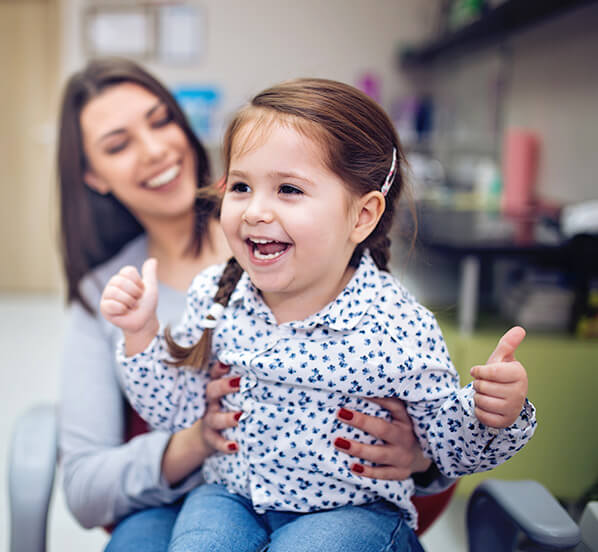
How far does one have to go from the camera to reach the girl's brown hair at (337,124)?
2.58 ft

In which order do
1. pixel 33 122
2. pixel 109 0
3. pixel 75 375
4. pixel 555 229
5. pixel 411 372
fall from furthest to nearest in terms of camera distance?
pixel 33 122, pixel 109 0, pixel 555 229, pixel 75 375, pixel 411 372

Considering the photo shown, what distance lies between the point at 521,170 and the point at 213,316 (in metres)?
2.14

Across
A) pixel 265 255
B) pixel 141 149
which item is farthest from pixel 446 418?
pixel 141 149

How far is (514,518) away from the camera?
0.81m

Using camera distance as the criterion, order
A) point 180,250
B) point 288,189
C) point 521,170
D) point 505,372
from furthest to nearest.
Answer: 1. point 521,170
2. point 180,250
3. point 288,189
4. point 505,372

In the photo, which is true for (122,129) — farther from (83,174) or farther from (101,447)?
(101,447)

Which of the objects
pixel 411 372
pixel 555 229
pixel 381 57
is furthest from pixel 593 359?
pixel 381 57

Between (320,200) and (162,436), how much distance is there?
1.72ft

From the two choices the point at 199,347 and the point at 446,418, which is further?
the point at 199,347

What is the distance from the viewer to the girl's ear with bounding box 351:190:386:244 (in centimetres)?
84

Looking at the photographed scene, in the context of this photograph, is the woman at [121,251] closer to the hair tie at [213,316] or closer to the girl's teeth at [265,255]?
the hair tie at [213,316]

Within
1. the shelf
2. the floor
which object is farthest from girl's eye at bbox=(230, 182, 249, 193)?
the shelf

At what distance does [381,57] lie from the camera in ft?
13.8

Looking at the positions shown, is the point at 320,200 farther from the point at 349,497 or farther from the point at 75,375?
the point at 75,375
